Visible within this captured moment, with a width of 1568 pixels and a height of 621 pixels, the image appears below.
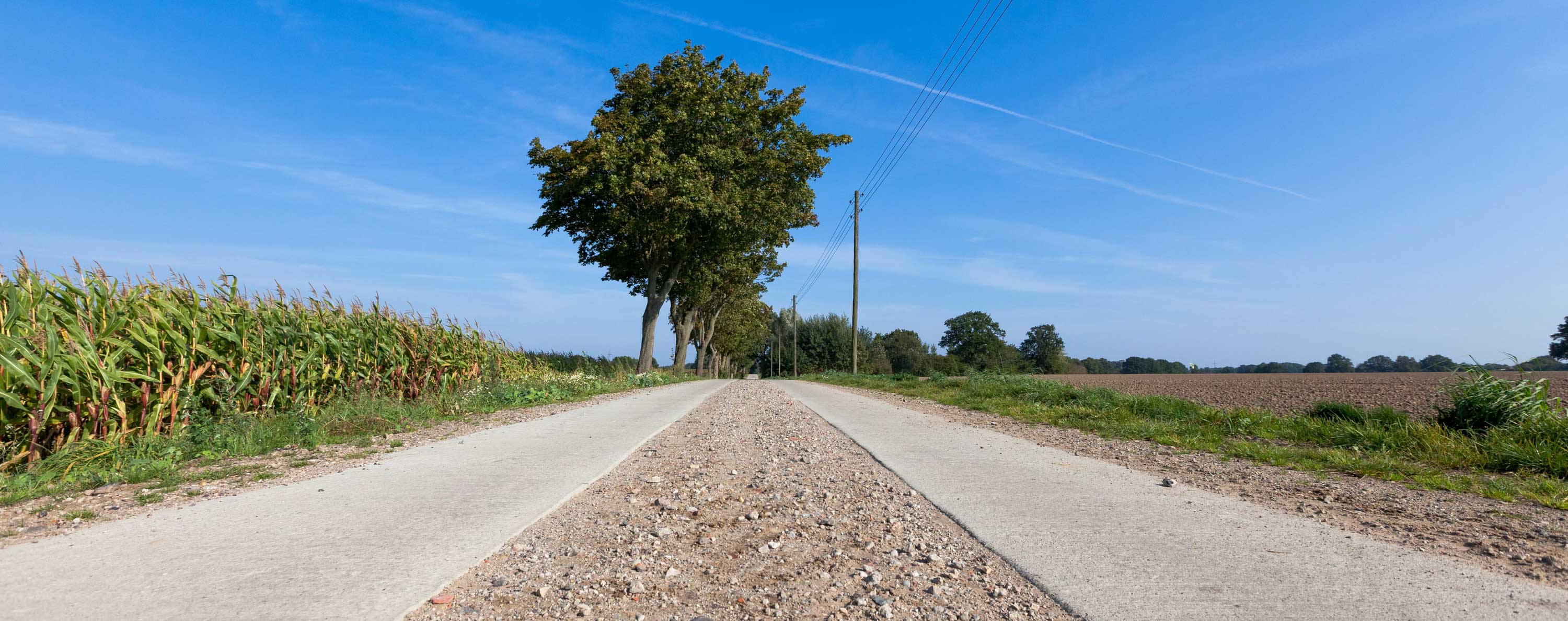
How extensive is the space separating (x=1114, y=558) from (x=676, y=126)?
2295 centimetres

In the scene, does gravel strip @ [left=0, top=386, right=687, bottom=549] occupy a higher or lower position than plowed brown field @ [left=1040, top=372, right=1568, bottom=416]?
lower

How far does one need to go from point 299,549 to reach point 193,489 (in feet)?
6.98

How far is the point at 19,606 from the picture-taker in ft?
7.59

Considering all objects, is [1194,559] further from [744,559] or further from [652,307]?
[652,307]

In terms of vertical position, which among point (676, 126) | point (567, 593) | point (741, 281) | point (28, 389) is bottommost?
point (567, 593)

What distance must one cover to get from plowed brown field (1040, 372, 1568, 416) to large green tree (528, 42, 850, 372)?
13474mm

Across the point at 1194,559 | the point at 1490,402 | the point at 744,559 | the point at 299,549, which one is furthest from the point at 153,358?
the point at 1490,402

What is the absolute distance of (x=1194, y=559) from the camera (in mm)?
2969

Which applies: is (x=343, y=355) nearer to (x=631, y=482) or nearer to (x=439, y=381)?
(x=439, y=381)

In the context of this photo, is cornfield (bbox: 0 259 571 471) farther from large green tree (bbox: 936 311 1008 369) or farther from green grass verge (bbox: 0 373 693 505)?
large green tree (bbox: 936 311 1008 369)

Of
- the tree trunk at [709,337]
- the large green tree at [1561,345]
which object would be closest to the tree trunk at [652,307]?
the tree trunk at [709,337]

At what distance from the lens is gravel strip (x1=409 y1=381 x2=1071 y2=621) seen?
251 cm

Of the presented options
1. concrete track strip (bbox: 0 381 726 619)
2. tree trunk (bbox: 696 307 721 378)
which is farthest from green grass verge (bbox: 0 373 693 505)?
tree trunk (bbox: 696 307 721 378)

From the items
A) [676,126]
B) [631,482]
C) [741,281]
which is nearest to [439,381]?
[631,482]
